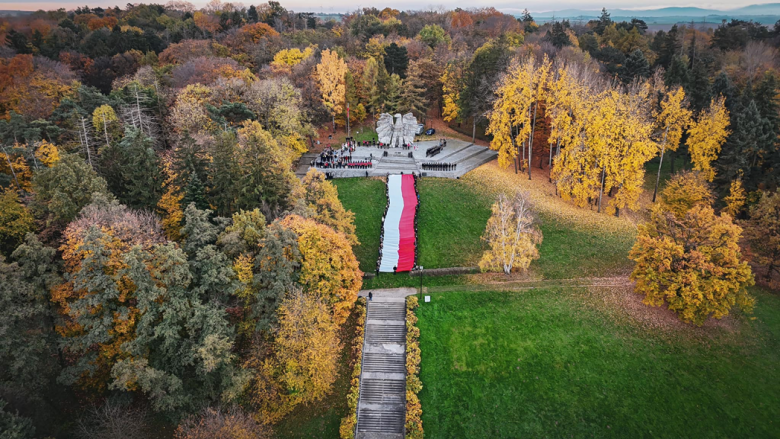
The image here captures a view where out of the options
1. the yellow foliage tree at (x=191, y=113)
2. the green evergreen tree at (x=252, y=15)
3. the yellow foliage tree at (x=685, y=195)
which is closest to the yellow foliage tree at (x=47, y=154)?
the yellow foliage tree at (x=191, y=113)

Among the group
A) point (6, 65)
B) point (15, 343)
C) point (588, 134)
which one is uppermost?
point (6, 65)

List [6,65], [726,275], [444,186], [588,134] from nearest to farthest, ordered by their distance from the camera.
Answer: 1. [726,275]
2. [588,134]
3. [444,186]
4. [6,65]

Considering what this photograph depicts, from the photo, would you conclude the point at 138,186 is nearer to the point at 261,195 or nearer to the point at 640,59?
the point at 261,195

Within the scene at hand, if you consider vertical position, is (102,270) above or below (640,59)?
below

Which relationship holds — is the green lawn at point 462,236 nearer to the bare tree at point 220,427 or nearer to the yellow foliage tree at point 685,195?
the yellow foliage tree at point 685,195

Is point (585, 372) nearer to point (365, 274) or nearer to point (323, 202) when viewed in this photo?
point (365, 274)

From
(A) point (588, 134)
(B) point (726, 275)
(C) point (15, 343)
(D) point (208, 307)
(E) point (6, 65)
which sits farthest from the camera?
(E) point (6, 65)

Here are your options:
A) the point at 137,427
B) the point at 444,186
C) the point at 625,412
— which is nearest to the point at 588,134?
the point at 444,186

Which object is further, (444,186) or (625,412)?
(444,186)

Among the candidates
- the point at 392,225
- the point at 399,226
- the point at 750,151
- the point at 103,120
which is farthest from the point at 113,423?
the point at 750,151
